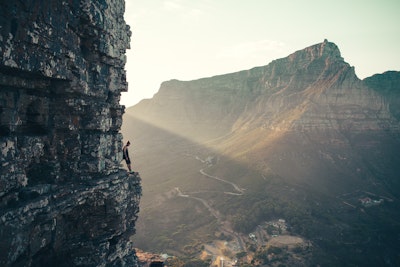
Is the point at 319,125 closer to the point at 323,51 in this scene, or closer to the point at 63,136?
the point at 323,51

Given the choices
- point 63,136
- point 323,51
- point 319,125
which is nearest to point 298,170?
point 319,125

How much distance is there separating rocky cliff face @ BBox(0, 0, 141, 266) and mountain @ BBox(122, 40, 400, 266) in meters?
40.3

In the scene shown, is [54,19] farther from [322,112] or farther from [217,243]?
[322,112]

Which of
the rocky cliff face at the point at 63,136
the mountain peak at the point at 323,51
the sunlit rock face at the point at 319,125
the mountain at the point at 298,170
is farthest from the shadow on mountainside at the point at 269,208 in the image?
the mountain peak at the point at 323,51

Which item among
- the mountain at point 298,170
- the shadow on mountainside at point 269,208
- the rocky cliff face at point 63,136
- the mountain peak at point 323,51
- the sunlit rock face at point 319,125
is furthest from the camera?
the mountain peak at point 323,51

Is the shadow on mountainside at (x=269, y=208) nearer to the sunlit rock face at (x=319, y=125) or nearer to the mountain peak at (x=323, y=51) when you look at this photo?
the sunlit rock face at (x=319, y=125)

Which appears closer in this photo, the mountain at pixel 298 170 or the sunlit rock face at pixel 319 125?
the mountain at pixel 298 170

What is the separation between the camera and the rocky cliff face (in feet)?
34.3

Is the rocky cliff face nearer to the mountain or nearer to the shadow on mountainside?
the shadow on mountainside

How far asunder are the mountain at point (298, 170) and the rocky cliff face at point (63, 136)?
40.3 meters

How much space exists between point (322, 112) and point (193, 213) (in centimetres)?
6050

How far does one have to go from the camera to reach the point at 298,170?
8556cm

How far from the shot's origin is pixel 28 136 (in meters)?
11.7

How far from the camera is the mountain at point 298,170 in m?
59.3
